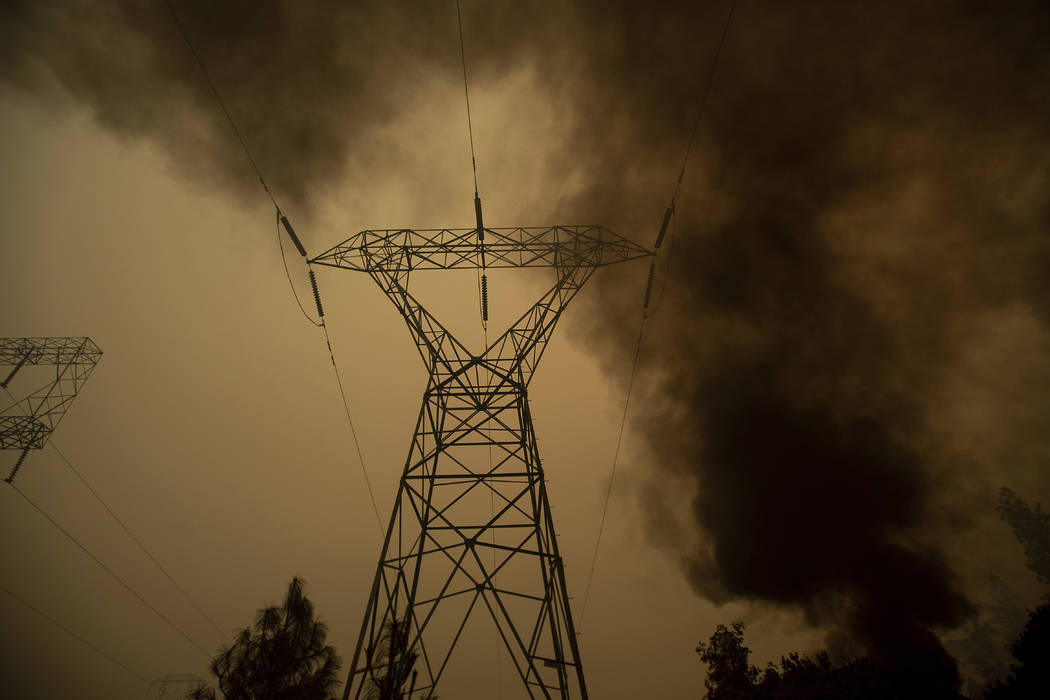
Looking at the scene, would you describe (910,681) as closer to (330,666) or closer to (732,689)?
(732,689)

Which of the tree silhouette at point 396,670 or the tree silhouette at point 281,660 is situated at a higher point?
the tree silhouette at point 281,660

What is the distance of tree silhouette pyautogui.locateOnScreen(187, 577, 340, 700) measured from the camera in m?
22.0

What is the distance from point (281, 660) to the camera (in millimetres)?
23531

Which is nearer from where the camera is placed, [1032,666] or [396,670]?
[396,670]

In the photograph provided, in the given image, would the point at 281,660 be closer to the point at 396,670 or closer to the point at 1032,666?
the point at 396,670

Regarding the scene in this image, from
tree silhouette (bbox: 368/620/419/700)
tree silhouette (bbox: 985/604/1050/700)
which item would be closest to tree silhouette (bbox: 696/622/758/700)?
tree silhouette (bbox: 985/604/1050/700)

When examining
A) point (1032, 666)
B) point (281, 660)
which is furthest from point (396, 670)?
point (1032, 666)

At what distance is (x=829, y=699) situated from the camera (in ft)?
79.8

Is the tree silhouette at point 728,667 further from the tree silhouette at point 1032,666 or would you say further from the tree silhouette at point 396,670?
the tree silhouette at point 396,670

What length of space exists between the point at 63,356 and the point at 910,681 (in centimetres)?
4547

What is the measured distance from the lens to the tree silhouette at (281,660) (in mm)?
22031

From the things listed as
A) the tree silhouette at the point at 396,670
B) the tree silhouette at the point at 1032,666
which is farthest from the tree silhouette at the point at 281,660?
the tree silhouette at the point at 1032,666

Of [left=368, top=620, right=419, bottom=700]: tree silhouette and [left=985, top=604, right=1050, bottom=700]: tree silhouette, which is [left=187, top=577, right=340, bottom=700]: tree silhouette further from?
[left=985, top=604, right=1050, bottom=700]: tree silhouette

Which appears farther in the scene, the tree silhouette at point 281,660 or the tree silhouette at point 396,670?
the tree silhouette at point 281,660
